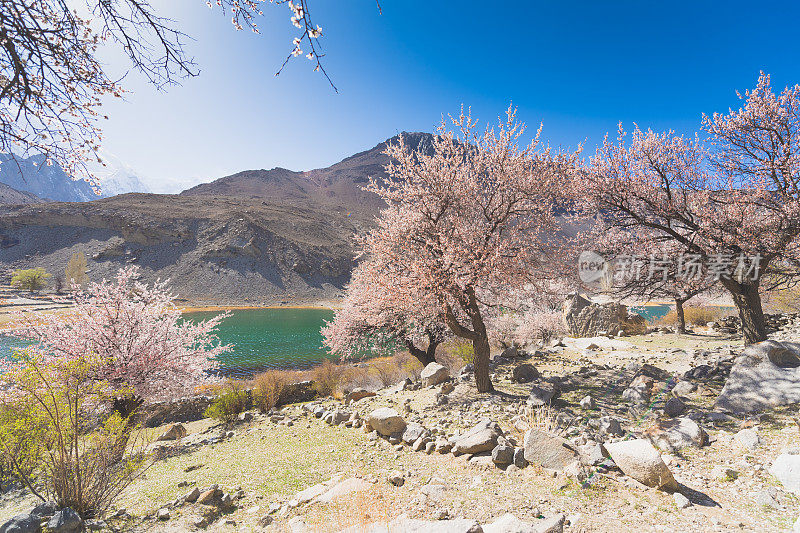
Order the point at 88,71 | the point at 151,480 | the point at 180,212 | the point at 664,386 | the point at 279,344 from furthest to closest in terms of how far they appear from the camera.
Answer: the point at 180,212 < the point at 279,344 < the point at 664,386 < the point at 151,480 < the point at 88,71

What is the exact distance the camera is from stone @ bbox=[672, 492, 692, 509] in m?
3.64

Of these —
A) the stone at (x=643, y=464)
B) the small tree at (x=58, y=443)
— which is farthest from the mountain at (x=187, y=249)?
the stone at (x=643, y=464)

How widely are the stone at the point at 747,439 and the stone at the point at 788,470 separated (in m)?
0.60

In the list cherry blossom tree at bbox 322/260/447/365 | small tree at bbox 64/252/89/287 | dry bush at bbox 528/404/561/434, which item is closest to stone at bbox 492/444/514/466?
dry bush at bbox 528/404/561/434

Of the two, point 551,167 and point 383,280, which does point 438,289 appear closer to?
point 383,280

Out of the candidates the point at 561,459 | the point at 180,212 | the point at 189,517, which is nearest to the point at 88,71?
the point at 189,517

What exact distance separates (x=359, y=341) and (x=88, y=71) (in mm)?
15416

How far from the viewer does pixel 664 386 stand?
8.42 meters

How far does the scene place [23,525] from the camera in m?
4.42

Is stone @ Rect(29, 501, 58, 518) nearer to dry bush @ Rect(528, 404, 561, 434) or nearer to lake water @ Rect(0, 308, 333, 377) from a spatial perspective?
dry bush @ Rect(528, 404, 561, 434)

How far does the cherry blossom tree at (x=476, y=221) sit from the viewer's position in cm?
880

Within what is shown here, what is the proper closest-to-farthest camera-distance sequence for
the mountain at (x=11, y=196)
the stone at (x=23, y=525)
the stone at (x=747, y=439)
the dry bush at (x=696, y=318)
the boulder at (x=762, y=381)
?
1. the stone at (x=23, y=525)
2. the stone at (x=747, y=439)
3. the boulder at (x=762, y=381)
4. the dry bush at (x=696, y=318)
5. the mountain at (x=11, y=196)

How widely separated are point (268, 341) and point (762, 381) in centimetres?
4044

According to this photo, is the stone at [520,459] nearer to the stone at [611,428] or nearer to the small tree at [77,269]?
the stone at [611,428]
